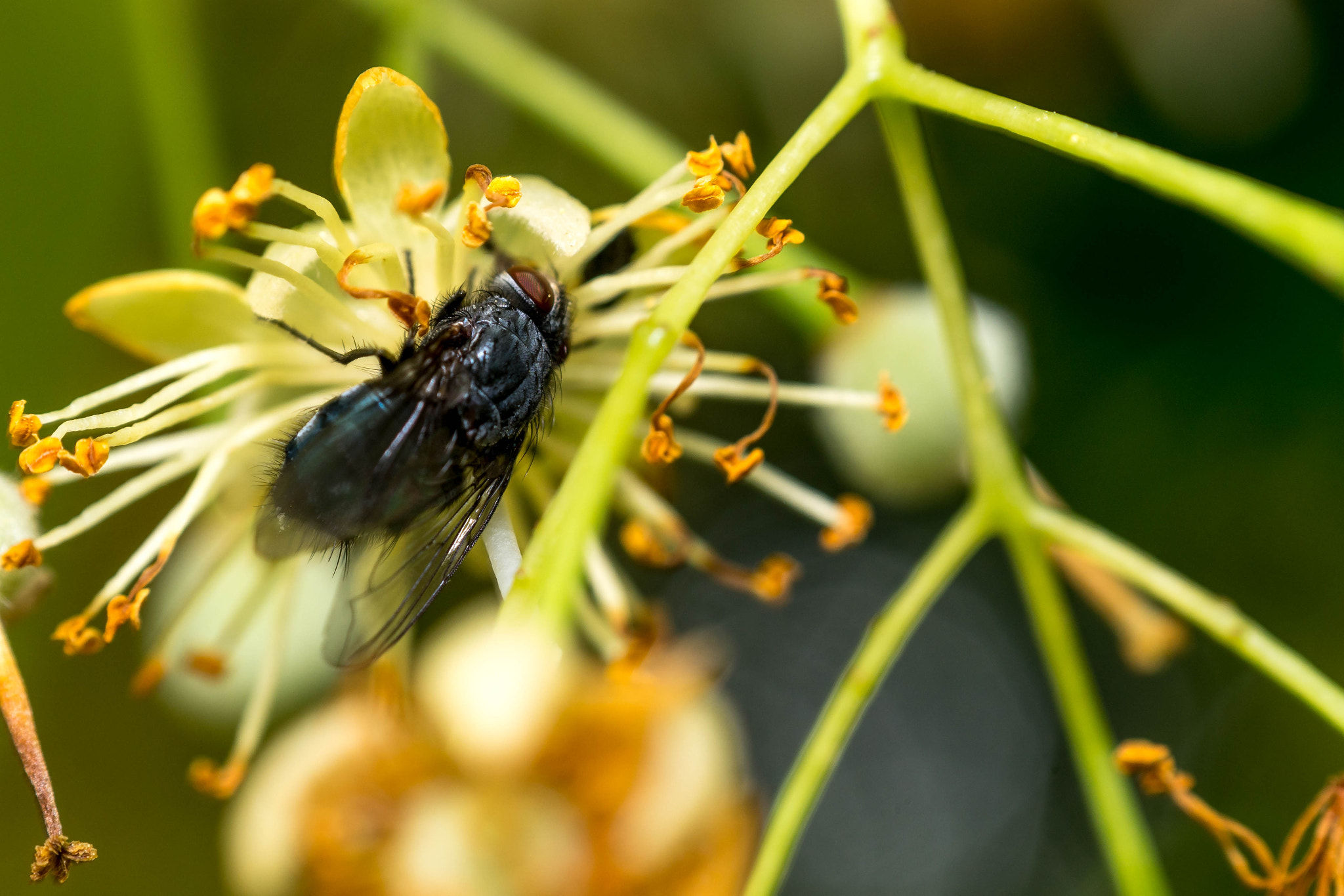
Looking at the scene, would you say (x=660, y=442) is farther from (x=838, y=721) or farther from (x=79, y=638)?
(x=79, y=638)

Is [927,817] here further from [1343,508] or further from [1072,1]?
[1072,1]

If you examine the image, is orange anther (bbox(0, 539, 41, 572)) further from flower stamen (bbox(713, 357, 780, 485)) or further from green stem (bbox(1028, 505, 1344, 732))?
green stem (bbox(1028, 505, 1344, 732))

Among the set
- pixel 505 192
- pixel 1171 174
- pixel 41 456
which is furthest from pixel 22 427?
pixel 1171 174

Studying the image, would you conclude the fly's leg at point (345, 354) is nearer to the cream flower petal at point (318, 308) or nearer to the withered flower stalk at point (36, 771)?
the cream flower petal at point (318, 308)

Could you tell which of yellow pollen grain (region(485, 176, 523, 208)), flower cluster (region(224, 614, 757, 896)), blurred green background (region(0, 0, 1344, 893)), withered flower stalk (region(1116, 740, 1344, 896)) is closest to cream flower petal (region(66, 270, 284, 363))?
yellow pollen grain (region(485, 176, 523, 208))

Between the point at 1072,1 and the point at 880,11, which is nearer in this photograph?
the point at 880,11

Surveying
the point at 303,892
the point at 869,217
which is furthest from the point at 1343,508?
the point at 303,892
